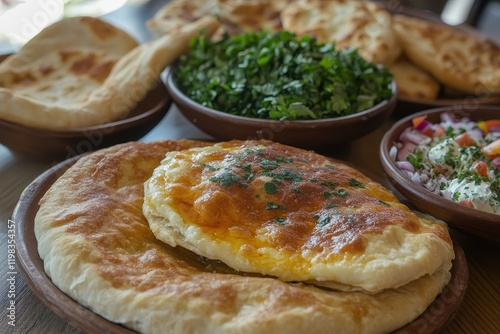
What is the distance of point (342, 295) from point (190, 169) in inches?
34.5

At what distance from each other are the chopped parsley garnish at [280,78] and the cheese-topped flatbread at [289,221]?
86 centimetres

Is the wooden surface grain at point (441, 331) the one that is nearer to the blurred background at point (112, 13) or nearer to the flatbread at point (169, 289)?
the flatbread at point (169, 289)

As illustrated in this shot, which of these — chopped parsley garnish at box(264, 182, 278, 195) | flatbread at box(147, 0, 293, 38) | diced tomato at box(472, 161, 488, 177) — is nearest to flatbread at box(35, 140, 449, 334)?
chopped parsley garnish at box(264, 182, 278, 195)

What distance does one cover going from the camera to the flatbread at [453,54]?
4.19 m

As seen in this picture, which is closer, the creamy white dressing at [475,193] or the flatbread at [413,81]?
the creamy white dressing at [475,193]

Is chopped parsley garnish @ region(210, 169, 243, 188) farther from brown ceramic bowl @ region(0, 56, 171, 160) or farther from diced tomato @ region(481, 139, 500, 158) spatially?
diced tomato @ region(481, 139, 500, 158)

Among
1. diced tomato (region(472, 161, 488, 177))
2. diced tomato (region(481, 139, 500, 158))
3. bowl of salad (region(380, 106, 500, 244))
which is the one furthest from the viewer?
diced tomato (region(481, 139, 500, 158))

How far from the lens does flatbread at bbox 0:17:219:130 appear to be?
10.2 ft

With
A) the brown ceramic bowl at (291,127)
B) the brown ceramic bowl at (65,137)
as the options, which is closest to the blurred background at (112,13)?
the brown ceramic bowl at (65,137)

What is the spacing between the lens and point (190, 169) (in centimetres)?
231

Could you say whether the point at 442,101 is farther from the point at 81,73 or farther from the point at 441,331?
the point at 81,73

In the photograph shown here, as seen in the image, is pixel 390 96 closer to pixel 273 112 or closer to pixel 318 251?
pixel 273 112

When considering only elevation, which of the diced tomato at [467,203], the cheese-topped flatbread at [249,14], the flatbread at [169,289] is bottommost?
the cheese-topped flatbread at [249,14]

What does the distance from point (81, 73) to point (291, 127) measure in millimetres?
1750
